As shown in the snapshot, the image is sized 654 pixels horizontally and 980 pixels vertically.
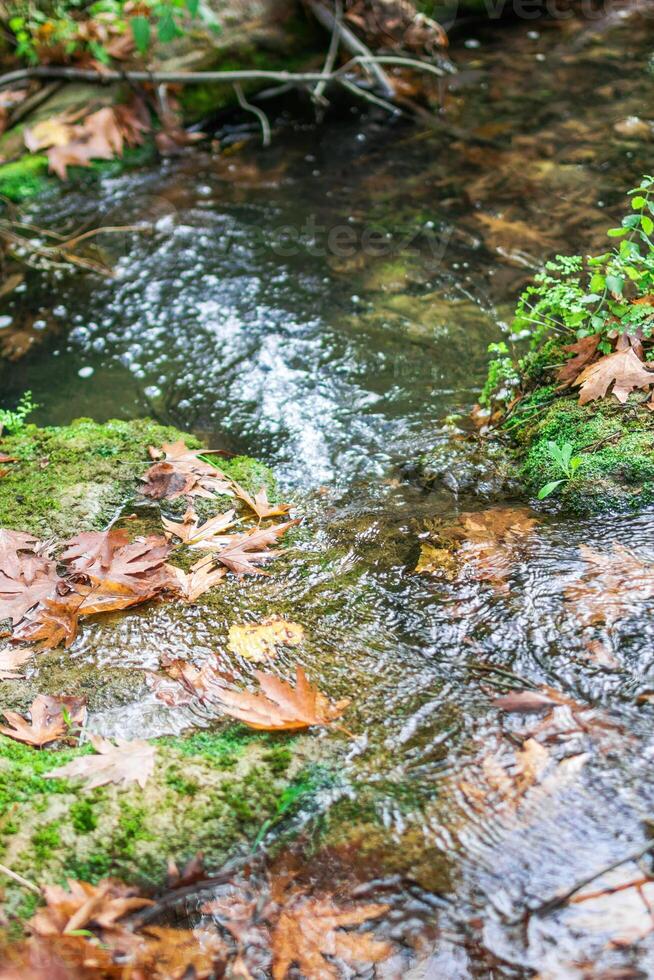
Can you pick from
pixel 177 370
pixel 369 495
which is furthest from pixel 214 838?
pixel 177 370

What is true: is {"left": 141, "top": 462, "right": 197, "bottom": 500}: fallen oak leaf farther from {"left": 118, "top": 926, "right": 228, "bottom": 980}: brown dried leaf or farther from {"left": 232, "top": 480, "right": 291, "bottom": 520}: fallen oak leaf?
{"left": 118, "top": 926, "right": 228, "bottom": 980}: brown dried leaf

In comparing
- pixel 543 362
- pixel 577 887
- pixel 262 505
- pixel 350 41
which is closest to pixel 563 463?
pixel 543 362

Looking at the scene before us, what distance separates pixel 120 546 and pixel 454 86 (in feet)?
19.6

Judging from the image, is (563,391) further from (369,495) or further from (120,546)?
(120,546)

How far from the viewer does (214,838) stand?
6.13 ft

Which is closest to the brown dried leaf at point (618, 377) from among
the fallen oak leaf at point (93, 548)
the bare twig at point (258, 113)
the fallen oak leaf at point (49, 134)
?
the fallen oak leaf at point (93, 548)

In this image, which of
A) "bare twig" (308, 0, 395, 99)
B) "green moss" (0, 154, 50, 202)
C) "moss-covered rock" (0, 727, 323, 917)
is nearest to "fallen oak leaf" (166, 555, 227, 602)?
"moss-covered rock" (0, 727, 323, 917)

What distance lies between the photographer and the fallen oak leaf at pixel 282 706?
209cm

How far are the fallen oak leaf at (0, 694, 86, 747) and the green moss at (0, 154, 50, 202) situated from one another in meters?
5.04

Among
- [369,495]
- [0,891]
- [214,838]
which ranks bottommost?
[369,495]

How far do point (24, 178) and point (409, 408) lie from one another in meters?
4.29

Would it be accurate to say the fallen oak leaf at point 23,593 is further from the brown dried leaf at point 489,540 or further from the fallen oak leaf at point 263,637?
the brown dried leaf at point 489,540

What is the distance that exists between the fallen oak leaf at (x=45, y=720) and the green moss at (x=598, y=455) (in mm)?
1838

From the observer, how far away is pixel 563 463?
2.79 meters
